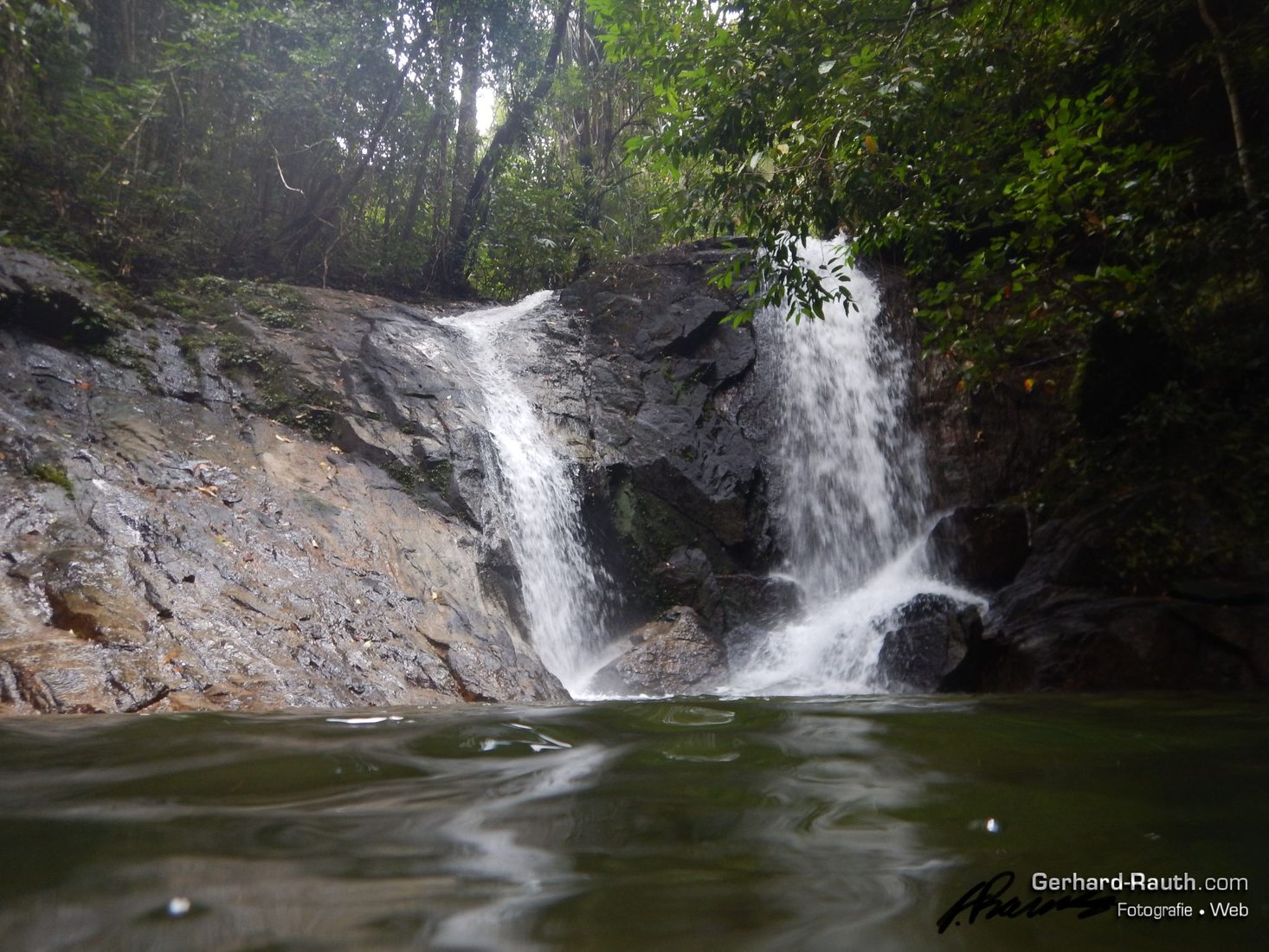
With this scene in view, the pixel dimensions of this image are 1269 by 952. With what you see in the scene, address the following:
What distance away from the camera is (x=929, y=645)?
6.39 m

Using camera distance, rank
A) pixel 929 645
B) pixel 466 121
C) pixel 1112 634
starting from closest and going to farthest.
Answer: pixel 1112 634, pixel 929 645, pixel 466 121

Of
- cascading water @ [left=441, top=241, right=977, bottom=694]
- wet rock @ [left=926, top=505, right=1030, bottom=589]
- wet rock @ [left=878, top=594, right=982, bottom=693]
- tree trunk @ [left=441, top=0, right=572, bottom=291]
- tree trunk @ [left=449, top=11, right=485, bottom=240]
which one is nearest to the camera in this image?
wet rock @ [left=878, top=594, right=982, bottom=693]

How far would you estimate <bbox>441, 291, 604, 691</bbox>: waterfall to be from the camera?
7488mm

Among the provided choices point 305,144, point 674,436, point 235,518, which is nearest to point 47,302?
point 235,518

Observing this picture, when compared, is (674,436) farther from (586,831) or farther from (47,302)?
(586,831)

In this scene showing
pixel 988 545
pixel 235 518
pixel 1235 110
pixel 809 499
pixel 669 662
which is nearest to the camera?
pixel 1235 110

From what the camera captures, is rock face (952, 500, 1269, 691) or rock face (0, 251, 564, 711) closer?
rock face (0, 251, 564, 711)

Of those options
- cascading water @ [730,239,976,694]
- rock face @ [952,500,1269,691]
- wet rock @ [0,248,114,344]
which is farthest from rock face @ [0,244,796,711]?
rock face @ [952,500,1269,691]

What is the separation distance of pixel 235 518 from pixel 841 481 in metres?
7.02

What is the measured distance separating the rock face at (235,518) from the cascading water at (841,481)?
332cm

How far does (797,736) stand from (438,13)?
42.1ft

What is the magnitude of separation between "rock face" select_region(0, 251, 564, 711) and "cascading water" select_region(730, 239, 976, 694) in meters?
3.32

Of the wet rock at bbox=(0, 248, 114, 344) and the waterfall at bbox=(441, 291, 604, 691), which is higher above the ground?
the wet rock at bbox=(0, 248, 114, 344)
